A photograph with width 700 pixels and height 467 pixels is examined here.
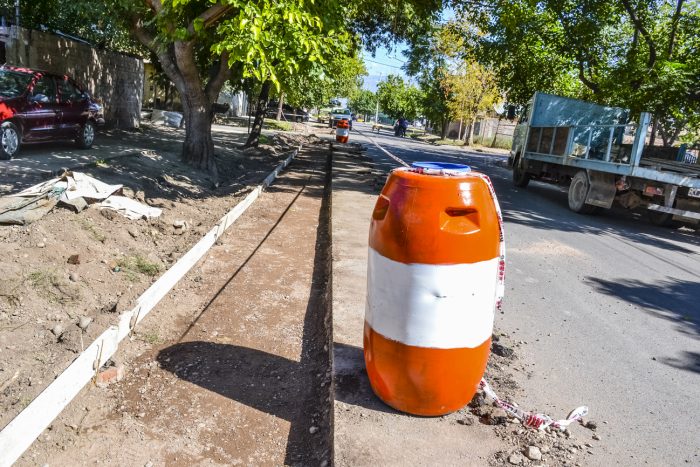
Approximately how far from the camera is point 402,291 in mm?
2742

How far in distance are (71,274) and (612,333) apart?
4.72 meters

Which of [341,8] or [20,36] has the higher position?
[341,8]

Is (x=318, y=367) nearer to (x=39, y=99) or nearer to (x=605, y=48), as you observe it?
(x=39, y=99)

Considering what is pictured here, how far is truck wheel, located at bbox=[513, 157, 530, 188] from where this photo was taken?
15.0 meters

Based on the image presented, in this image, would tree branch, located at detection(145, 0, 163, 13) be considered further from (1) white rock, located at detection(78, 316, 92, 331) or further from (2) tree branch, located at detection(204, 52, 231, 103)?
(1) white rock, located at detection(78, 316, 92, 331)

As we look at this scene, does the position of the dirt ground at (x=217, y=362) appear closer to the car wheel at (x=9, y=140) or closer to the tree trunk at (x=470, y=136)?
the car wheel at (x=9, y=140)

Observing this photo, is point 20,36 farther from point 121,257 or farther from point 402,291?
point 402,291

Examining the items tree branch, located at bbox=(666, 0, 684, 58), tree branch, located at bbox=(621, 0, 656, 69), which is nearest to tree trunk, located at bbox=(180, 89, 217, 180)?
tree branch, located at bbox=(621, 0, 656, 69)

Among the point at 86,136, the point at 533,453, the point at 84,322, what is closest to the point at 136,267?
the point at 84,322

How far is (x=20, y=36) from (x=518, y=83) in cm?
1583

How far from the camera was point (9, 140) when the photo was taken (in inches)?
363

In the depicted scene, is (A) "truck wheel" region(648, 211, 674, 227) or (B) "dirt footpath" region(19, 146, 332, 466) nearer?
(B) "dirt footpath" region(19, 146, 332, 466)

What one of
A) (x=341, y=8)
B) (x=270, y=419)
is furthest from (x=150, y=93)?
(x=270, y=419)

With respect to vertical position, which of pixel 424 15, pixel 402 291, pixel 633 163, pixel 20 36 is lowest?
pixel 402 291
